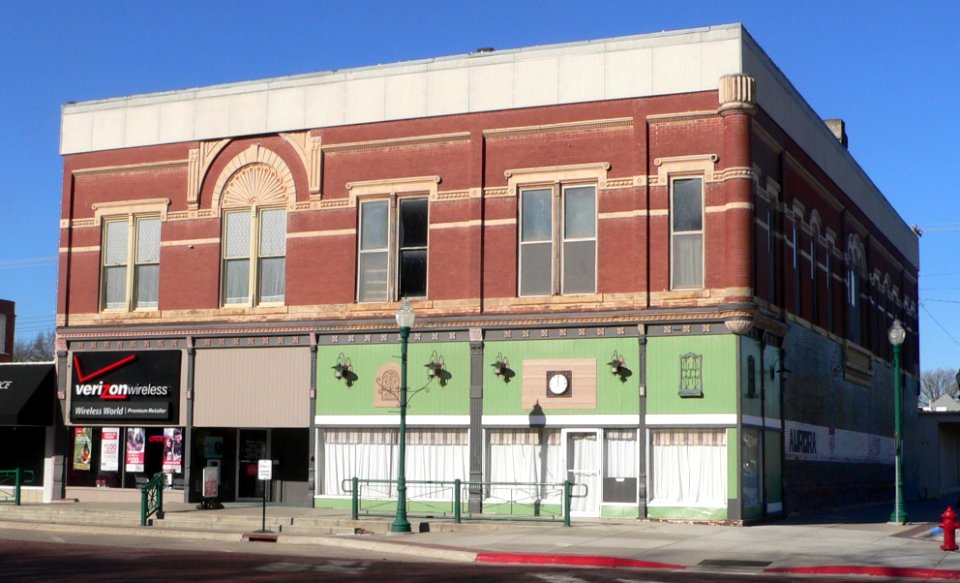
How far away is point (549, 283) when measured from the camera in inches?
1224

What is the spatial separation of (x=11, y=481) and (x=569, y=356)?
17.5m

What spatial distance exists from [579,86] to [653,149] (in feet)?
8.18

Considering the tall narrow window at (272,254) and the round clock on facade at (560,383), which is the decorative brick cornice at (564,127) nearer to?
the round clock on facade at (560,383)

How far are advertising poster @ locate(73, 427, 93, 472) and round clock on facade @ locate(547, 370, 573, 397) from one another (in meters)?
14.0

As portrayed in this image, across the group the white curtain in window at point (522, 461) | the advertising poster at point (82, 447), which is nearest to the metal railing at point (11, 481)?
the advertising poster at point (82, 447)

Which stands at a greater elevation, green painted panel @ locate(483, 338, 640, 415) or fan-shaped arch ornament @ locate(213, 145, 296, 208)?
fan-shaped arch ornament @ locate(213, 145, 296, 208)

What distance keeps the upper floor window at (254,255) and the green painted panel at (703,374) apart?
421 inches

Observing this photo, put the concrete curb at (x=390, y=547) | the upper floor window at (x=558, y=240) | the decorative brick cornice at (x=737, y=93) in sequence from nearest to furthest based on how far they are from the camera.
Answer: the concrete curb at (x=390, y=547), the decorative brick cornice at (x=737, y=93), the upper floor window at (x=558, y=240)

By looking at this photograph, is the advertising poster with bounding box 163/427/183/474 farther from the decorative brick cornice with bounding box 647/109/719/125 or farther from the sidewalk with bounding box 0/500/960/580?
the decorative brick cornice with bounding box 647/109/719/125

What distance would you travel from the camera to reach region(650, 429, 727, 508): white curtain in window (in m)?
28.9

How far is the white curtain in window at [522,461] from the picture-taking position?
3059cm

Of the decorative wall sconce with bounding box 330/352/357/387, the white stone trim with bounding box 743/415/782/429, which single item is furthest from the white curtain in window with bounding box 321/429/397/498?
the white stone trim with bounding box 743/415/782/429

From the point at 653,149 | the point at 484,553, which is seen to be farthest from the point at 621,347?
the point at 484,553

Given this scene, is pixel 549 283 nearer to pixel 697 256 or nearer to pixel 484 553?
pixel 697 256
